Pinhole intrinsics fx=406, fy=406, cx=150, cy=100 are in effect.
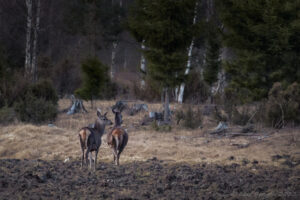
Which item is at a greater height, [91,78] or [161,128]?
[91,78]

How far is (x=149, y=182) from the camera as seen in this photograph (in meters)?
8.01

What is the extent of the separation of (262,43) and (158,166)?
11496 mm

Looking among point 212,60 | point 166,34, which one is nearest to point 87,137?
point 166,34

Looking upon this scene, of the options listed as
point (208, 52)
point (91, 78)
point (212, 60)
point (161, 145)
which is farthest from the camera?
point (208, 52)

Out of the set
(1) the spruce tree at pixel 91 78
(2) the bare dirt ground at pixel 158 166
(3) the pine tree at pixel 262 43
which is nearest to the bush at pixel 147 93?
(1) the spruce tree at pixel 91 78

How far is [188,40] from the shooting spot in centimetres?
1639

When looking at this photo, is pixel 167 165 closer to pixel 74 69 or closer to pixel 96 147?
pixel 96 147

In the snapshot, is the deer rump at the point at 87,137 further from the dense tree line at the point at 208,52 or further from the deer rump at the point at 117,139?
the dense tree line at the point at 208,52

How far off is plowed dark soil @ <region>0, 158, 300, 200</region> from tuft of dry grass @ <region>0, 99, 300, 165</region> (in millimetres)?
1149

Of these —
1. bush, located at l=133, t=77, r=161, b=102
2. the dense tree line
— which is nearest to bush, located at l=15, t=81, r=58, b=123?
the dense tree line

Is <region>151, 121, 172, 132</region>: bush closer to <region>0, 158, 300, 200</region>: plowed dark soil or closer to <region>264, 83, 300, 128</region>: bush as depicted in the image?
<region>264, 83, 300, 128</region>: bush

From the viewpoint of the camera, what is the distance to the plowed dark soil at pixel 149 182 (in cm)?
694

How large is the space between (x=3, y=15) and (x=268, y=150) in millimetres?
34818

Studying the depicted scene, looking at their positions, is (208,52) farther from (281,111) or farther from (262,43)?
(281,111)
